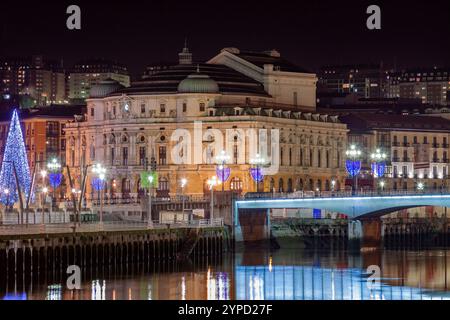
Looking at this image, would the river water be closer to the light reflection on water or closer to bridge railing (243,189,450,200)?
the light reflection on water

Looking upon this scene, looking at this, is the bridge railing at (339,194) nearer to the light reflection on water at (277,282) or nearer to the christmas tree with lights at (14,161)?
the light reflection on water at (277,282)

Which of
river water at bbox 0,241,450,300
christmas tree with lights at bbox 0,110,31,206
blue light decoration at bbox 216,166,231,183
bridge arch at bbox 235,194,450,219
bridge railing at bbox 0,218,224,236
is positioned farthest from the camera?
blue light decoration at bbox 216,166,231,183

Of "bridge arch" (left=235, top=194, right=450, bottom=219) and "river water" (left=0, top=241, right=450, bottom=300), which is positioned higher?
"bridge arch" (left=235, top=194, right=450, bottom=219)

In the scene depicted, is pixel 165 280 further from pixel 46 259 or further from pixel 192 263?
pixel 192 263

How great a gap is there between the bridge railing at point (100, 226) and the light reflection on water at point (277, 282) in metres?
6.85

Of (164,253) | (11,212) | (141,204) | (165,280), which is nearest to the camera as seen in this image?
(165,280)

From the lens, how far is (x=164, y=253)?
504 feet

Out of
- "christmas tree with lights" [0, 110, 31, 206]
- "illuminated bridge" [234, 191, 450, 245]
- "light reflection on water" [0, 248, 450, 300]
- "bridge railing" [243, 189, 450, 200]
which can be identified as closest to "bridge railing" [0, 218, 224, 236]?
"christmas tree with lights" [0, 110, 31, 206]

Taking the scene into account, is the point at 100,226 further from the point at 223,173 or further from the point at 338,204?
the point at 223,173

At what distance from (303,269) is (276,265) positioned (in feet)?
19.9

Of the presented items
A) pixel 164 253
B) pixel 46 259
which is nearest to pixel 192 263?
pixel 164 253

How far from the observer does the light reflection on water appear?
120 meters

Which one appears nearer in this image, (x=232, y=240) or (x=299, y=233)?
(x=232, y=240)
